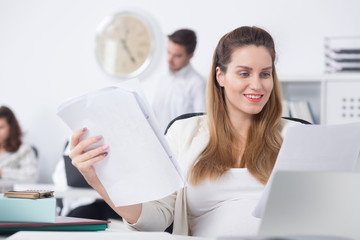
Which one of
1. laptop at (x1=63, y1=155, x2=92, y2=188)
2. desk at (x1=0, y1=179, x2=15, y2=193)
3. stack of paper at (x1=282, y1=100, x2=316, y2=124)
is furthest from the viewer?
stack of paper at (x1=282, y1=100, x2=316, y2=124)

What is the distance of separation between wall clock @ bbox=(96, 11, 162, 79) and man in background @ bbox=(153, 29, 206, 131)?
739 mm

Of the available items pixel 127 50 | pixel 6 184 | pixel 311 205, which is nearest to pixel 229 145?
pixel 311 205

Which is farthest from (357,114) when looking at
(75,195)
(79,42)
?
(79,42)

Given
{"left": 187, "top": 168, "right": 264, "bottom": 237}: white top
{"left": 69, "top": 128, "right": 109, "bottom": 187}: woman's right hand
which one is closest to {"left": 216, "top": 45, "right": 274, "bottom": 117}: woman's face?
{"left": 187, "top": 168, "right": 264, "bottom": 237}: white top

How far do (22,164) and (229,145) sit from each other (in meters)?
3.02

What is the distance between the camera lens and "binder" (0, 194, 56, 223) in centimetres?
121

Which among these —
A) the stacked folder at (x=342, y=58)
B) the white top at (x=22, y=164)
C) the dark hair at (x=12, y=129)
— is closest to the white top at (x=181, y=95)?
the stacked folder at (x=342, y=58)

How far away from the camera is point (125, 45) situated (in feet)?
15.2

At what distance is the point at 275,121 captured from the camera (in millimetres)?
1816

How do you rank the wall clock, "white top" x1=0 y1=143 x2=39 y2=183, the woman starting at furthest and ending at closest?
the wall clock
"white top" x1=0 y1=143 x2=39 y2=183
the woman

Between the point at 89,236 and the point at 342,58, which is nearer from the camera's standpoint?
the point at 89,236

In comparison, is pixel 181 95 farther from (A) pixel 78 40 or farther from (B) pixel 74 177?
(A) pixel 78 40

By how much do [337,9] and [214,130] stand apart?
2.59m

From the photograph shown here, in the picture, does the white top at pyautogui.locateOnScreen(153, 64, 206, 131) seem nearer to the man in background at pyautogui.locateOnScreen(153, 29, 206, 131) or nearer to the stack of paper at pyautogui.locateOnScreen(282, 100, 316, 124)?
the man in background at pyautogui.locateOnScreen(153, 29, 206, 131)
